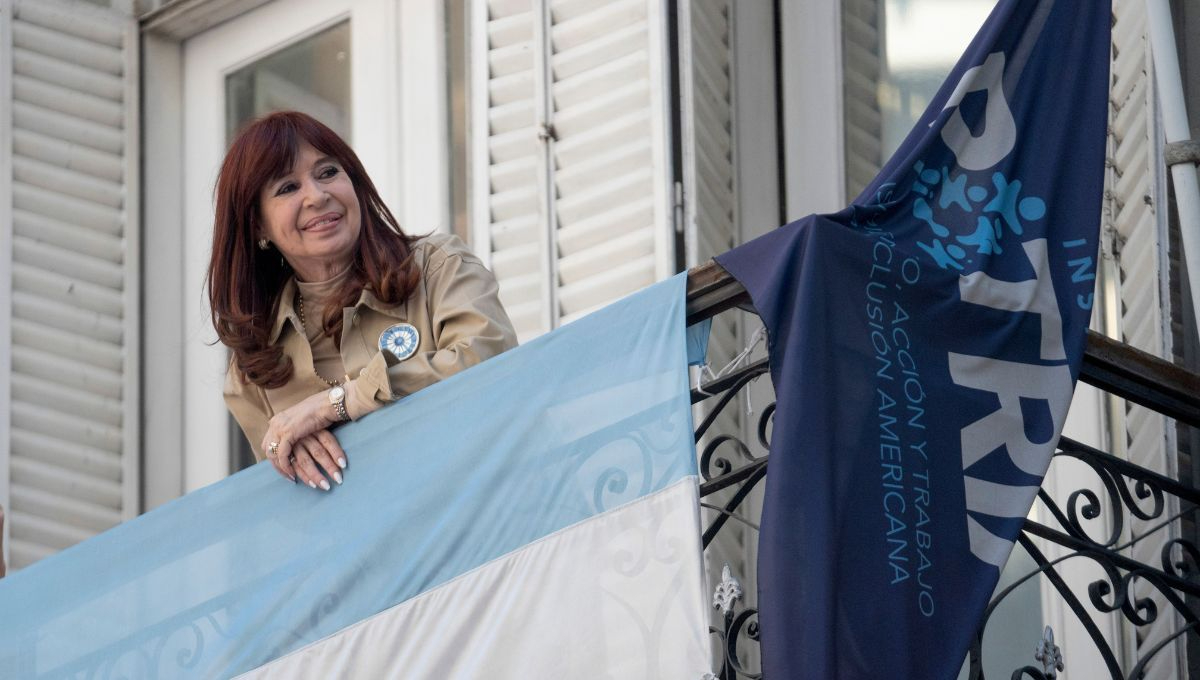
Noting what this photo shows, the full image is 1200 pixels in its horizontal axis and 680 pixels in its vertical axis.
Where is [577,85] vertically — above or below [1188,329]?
above

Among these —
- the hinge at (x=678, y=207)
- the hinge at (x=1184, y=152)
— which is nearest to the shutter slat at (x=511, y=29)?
the hinge at (x=678, y=207)

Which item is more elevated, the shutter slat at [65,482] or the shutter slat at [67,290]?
the shutter slat at [67,290]

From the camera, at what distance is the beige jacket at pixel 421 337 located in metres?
4.49

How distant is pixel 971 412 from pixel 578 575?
2.62 ft

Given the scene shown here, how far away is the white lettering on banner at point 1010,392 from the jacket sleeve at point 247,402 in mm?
1602

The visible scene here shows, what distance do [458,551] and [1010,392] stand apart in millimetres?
1112

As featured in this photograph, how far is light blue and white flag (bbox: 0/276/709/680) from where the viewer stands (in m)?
3.94

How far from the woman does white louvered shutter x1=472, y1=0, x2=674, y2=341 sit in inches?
42.5

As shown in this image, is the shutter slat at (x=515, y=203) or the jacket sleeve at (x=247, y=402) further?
the shutter slat at (x=515, y=203)

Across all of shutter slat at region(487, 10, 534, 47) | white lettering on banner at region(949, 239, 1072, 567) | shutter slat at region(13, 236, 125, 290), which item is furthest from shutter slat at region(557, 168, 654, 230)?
shutter slat at region(13, 236, 125, 290)

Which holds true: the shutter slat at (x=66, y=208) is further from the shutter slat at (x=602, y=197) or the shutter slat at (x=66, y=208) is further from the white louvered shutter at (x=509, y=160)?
the shutter slat at (x=602, y=197)

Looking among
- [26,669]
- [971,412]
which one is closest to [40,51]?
[26,669]

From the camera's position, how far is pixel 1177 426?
208 inches

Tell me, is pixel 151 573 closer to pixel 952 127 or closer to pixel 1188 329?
pixel 952 127
